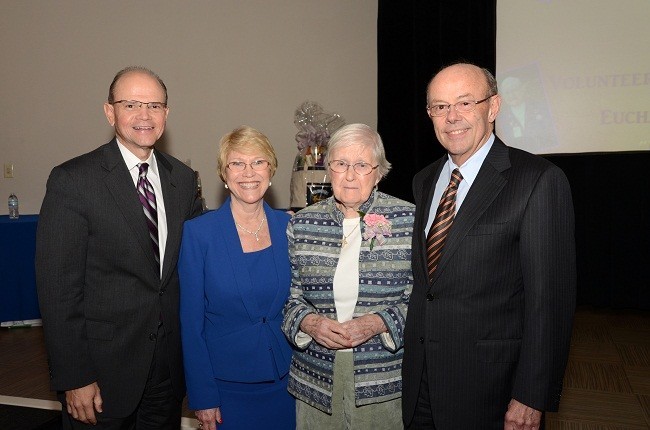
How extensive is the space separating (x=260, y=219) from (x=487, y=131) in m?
1.02

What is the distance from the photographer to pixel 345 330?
1.99 meters

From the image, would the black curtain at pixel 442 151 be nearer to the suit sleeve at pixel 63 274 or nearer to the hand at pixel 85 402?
the suit sleeve at pixel 63 274

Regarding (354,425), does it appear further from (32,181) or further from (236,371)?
(32,181)

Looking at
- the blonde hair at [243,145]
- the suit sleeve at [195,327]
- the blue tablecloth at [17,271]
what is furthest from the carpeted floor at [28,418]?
the blonde hair at [243,145]

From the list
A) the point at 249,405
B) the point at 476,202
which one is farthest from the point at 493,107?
the point at 249,405

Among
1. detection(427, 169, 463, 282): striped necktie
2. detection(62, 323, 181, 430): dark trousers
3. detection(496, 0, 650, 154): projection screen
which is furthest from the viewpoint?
detection(496, 0, 650, 154): projection screen

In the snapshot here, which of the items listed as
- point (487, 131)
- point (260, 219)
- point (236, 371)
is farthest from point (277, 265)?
point (487, 131)

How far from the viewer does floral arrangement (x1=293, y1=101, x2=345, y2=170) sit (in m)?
3.50

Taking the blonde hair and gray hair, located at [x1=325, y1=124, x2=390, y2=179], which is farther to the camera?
the blonde hair

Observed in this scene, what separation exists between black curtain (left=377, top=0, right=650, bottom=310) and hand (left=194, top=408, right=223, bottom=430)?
4725 mm

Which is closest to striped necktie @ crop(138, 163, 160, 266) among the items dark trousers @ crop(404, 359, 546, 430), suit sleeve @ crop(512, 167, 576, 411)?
dark trousers @ crop(404, 359, 546, 430)

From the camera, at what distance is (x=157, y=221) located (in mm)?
2309

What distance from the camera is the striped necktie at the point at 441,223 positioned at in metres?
1.99

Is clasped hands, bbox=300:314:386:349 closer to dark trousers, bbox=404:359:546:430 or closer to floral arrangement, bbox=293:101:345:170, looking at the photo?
dark trousers, bbox=404:359:546:430
